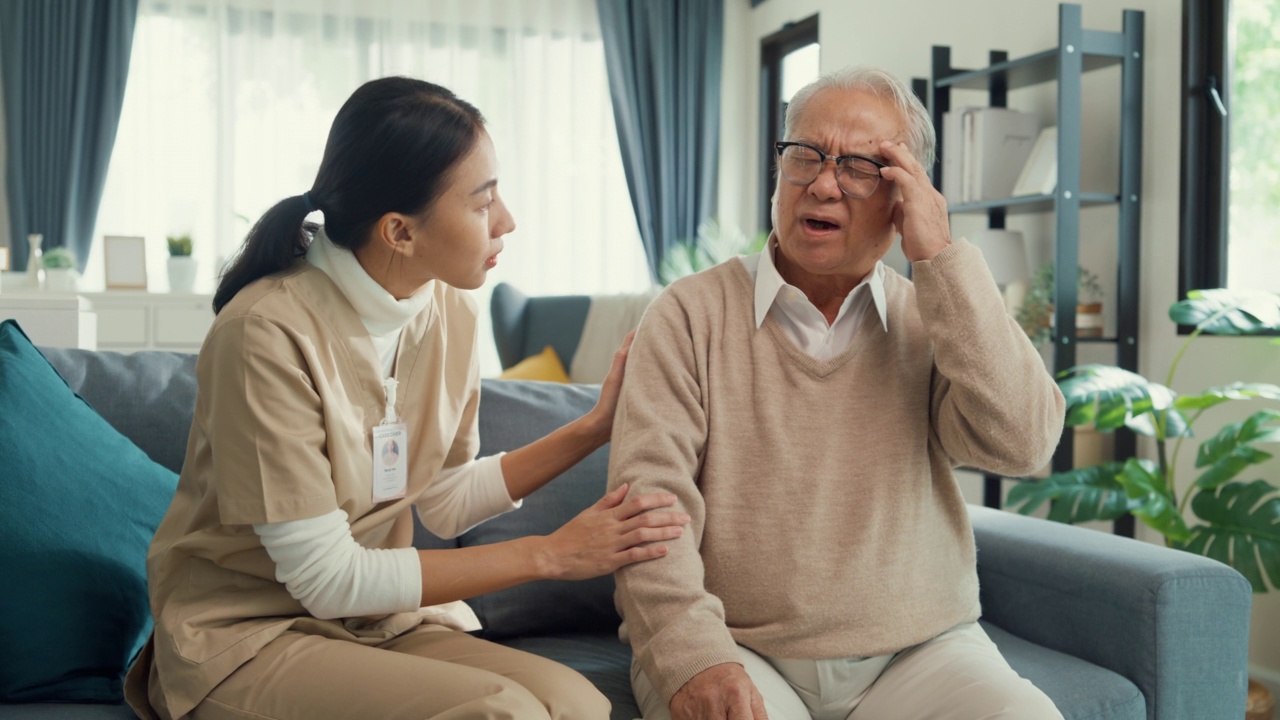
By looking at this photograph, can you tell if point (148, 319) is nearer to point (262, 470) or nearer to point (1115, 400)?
point (1115, 400)

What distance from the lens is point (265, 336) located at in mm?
1248

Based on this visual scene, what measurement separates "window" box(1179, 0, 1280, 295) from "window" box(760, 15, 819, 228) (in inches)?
114

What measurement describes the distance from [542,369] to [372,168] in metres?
2.99

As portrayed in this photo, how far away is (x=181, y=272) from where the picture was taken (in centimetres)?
533

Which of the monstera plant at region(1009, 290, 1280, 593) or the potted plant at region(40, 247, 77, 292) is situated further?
the potted plant at region(40, 247, 77, 292)

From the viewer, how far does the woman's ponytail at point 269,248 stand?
1.35m

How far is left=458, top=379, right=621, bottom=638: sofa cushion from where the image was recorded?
69.1 inches

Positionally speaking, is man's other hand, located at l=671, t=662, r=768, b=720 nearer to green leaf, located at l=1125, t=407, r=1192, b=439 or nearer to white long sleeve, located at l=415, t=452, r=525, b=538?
white long sleeve, located at l=415, t=452, r=525, b=538

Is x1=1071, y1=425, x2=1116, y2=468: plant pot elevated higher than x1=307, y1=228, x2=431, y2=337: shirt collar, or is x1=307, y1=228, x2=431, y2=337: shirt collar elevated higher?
x1=307, y1=228, x2=431, y2=337: shirt collar

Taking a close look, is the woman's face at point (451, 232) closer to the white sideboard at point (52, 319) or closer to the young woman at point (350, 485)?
the young woman at point (350, 485)

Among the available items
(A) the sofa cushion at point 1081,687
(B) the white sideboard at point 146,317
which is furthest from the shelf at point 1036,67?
(B) the white sideboard at point 146,317

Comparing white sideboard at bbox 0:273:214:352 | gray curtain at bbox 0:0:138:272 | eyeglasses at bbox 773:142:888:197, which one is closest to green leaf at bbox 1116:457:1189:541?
eyeglasses at bbox 773:142:888:197

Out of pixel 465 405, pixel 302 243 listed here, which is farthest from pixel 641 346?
pixel 302 243

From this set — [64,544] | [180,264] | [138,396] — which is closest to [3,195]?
[180,264]
